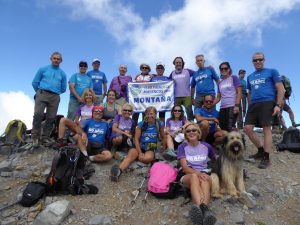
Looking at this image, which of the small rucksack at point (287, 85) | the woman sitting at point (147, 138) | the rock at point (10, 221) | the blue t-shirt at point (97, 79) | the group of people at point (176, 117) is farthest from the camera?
the blue t-shirt at point (97, 79)

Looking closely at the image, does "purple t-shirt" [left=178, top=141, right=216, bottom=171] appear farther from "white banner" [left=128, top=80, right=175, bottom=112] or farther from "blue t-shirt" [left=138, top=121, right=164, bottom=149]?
"white banner" [left=128, top=80, right=175, bottom=112]

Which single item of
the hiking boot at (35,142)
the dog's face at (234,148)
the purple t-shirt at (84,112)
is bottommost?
the hiking boot at (35,142)

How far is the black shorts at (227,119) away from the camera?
30.6 feet

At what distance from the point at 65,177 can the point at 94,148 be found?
Answer: 5.75 feet

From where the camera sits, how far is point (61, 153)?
7.59m

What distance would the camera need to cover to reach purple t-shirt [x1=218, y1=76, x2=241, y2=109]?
9453 millimetres

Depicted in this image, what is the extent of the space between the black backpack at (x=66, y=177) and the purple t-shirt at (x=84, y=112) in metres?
2.37

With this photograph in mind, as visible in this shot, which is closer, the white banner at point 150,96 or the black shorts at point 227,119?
the black shorts at point 227,119

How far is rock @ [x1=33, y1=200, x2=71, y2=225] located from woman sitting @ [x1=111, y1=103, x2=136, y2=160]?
2.82 metres

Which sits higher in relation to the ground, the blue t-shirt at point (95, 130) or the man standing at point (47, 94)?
the man standing at point (47, 94)

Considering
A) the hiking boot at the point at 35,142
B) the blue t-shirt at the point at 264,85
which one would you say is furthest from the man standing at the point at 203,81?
the hiking boot at the point at 35,142

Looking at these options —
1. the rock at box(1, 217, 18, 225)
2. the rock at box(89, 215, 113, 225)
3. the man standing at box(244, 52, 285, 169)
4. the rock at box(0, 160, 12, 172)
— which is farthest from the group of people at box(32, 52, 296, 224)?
the rock at box(1, 217, 18, 225)

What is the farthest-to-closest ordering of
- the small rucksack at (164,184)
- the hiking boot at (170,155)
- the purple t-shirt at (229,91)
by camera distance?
1. the purple t-shirt at (229,91)
2. the hiking boot at (170,155)
3. the small rucksack at (164,184)

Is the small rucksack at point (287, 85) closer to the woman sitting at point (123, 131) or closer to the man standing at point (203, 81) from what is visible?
the man standing at point (203, 81)
